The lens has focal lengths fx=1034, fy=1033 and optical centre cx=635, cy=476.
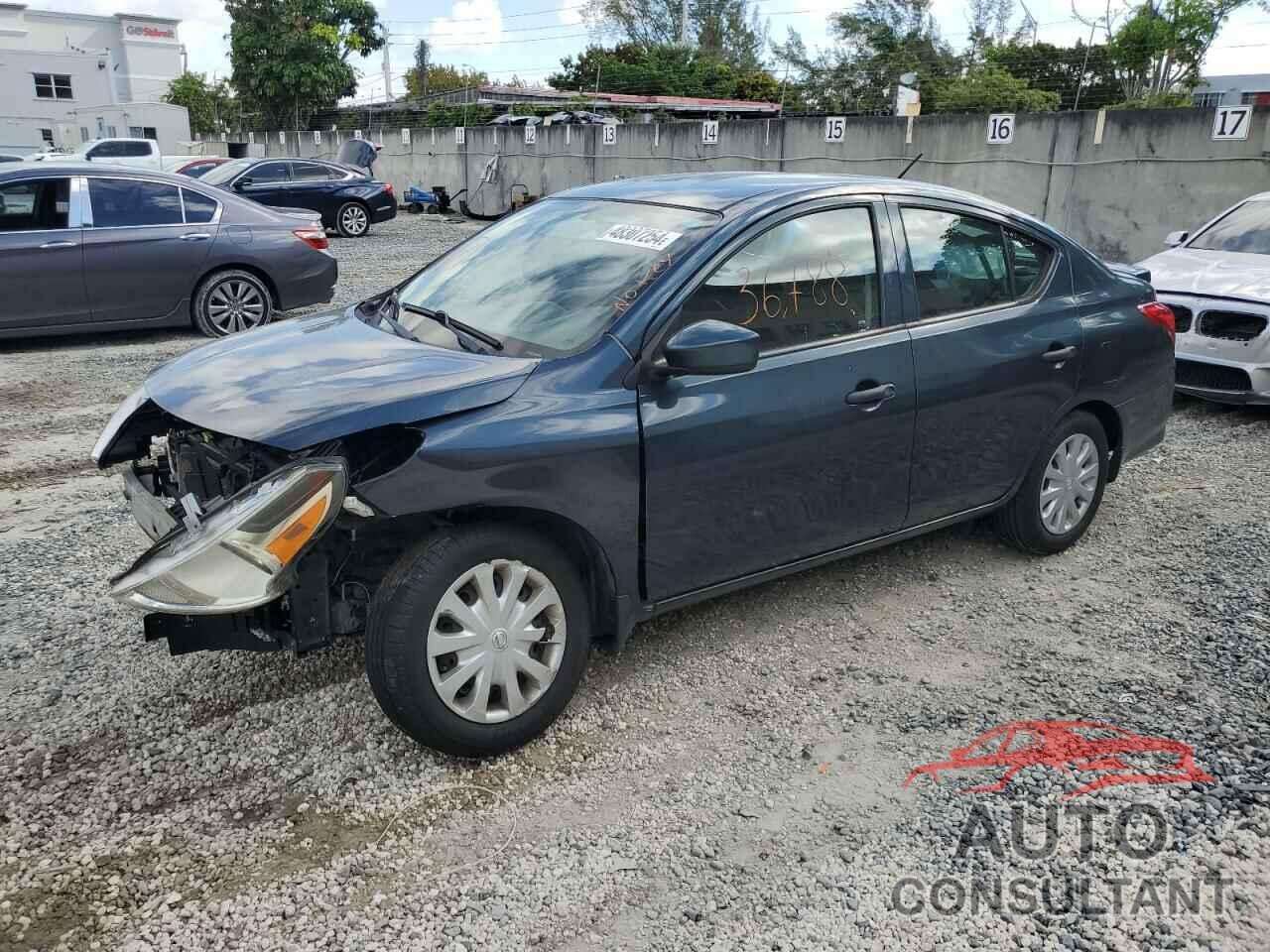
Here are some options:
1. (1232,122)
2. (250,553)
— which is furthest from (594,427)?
(1232,122)

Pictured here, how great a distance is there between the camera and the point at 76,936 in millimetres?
2469

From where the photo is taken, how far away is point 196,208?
29.7 ft

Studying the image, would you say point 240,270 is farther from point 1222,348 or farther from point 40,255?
point 1222,348

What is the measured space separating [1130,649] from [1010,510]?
873mm

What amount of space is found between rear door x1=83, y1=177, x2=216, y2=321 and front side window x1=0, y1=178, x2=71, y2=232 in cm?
21

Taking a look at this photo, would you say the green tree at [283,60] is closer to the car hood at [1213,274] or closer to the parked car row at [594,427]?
the car hood at [1213,274]

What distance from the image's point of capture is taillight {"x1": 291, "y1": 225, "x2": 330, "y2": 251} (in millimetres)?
9559

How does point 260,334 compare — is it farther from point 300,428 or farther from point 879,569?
point 879,569

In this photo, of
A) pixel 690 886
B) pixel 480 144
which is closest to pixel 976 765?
pixel 690 886

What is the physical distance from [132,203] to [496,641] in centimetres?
743

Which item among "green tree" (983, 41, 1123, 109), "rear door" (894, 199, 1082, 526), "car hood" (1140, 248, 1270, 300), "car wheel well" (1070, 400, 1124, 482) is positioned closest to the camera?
"rear door" (894, 199, 1082, 526)

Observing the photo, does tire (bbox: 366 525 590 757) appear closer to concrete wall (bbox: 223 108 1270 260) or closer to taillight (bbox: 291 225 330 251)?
taillight (bbox: 291 225 330 251)

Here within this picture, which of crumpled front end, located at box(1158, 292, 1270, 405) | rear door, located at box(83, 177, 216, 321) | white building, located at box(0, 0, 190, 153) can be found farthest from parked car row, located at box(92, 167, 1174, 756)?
white building, located at box(0, 0, 190, 153)

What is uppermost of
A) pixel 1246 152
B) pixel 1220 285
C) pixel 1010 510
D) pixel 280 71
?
pixel 280 71
